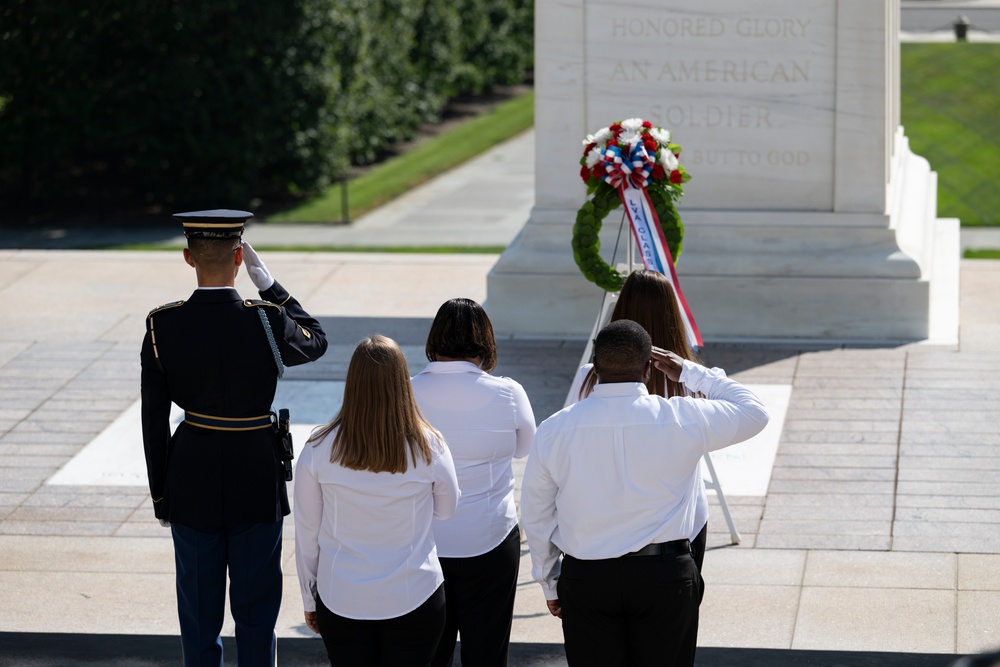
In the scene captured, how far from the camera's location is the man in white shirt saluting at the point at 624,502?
425 centimetres

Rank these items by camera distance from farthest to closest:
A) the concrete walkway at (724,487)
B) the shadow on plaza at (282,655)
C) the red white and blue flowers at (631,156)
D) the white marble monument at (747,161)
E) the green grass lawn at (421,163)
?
1. the green grass lawn at (421,163)
2. the white marble monument at (747,161)
3. the red white and blue flowers at (631,156)
4. the concrete walkway at (724,487)
5. the shadow on plaza at (282,655)

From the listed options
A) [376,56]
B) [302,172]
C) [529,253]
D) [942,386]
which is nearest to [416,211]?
[302,172]

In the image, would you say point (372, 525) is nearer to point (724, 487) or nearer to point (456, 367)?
point (456, 367)

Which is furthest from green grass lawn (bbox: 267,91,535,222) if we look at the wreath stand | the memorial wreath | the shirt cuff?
the shirt cuff

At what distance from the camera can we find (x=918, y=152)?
62.2 ft

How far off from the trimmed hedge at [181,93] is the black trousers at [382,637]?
47.0 feet

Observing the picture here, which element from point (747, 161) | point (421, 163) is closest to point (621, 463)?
point (747, 161)

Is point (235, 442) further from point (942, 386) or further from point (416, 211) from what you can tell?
point (416, 211)

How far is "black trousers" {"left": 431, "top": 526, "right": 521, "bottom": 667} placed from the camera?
471 cm

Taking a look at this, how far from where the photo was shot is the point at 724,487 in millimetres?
7723

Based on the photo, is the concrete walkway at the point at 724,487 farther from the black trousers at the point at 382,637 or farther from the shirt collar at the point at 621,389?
the shirt collar at the point at 621,389

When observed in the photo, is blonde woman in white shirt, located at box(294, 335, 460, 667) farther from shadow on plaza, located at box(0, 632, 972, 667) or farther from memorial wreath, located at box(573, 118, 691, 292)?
memorial wreath, located at box(573, 118, 691, 292)

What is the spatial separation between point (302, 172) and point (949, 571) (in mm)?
14240

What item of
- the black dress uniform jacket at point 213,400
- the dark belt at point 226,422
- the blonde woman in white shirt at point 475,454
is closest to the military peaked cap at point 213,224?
the black dress uniform jacket at point 213,400
